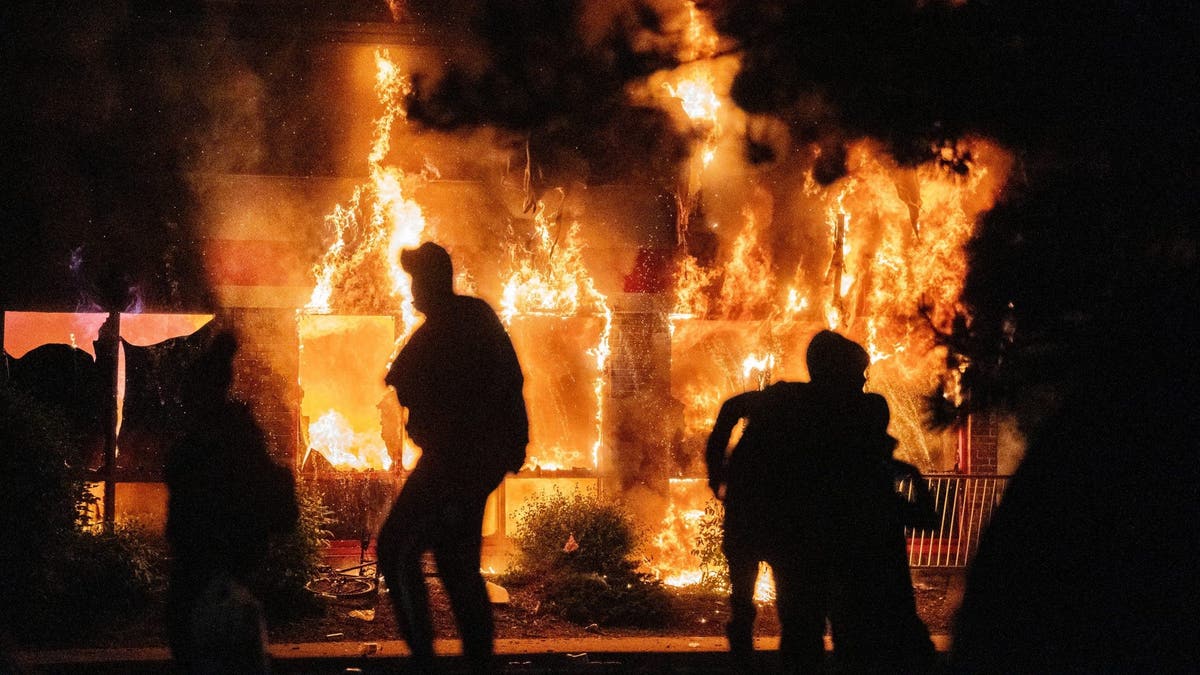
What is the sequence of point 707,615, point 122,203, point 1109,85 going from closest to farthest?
Answer: 1. point 1109,85
2. point 707,615
3. point 122,203

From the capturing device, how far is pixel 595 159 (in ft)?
29.0

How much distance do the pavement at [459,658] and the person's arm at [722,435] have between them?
1.64 meters

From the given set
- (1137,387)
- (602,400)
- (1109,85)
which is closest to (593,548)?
(602,400)

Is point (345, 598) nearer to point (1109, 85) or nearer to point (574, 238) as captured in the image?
point (574, 238)

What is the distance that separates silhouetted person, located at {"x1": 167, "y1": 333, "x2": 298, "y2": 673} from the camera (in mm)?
3885

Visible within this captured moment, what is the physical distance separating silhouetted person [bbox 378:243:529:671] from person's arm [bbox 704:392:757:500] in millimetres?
1020

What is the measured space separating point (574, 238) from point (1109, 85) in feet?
23.5

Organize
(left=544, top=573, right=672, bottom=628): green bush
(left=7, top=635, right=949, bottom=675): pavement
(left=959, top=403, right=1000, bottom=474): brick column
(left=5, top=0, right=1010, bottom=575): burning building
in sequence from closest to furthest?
(left=7, top=635, right=949, bottom=675): pavement < (left=544, top=573, right=672, bottom=628): green bush < (left=5, top=0, right=1010, bottom=575): burning building < (left=959, top=403, right=1000, bottom=474): brick column

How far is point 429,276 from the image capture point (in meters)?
4.59

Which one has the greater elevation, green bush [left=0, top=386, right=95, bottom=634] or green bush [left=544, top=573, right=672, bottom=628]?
green bush [left=0, top=386, right=95, bottom=634]

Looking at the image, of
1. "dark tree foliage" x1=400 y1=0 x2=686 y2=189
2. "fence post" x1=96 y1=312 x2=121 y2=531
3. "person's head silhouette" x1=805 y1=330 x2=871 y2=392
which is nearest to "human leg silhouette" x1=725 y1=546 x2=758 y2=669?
"person's head silhouette" x1=805 y1=330 x2=871 y2=392

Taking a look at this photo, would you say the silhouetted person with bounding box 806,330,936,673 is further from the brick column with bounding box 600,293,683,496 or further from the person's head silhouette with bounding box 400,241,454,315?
the brick column with bounding box 600,293,683,496

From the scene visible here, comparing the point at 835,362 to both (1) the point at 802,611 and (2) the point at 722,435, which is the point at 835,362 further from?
(1) the point at 802,611

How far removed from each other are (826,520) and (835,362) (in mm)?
744
